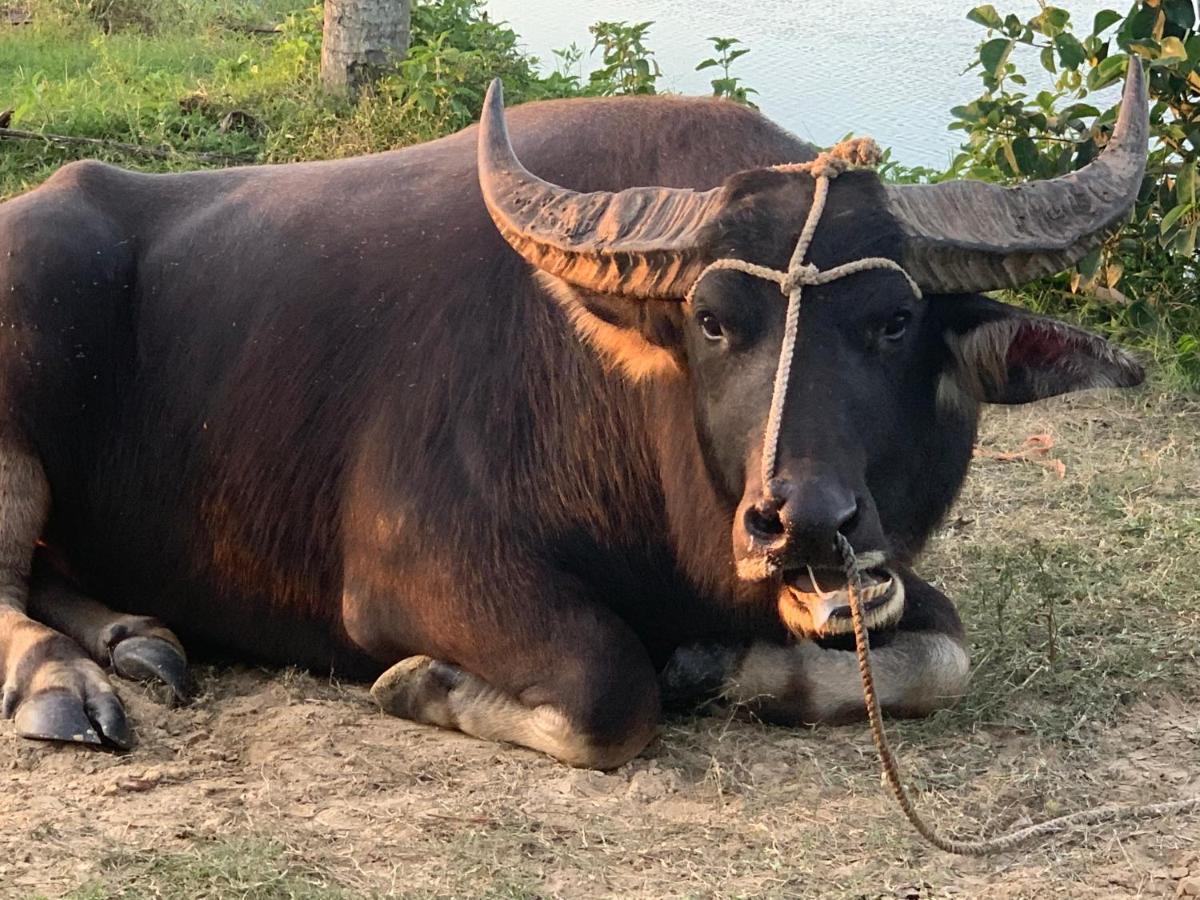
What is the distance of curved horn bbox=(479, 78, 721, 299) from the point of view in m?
3.29

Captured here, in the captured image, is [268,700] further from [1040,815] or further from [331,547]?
[1040,815]

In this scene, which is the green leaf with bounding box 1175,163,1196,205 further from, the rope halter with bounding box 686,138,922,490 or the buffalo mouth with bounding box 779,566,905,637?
the buffalo mouth with bounding box 779,566,905,637

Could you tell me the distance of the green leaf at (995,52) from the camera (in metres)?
5.81

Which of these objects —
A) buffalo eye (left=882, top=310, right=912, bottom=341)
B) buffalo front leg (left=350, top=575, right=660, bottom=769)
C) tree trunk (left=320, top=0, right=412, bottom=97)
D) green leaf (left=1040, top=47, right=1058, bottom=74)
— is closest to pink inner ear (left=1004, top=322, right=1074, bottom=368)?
buffalo eye (left=882, top=310, right=912, bottom=341)

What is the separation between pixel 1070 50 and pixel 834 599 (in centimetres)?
348

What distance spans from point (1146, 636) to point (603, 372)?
61.6 inches

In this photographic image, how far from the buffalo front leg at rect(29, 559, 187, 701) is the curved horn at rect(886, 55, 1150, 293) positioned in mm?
2002

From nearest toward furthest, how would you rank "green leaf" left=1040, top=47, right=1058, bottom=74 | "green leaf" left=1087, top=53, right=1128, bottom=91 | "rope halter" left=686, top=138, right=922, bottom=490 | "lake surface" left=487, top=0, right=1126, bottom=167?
"rope halter" left=686, top=138, right=922, bottom=490 → "green leaf" left=1087, top=53, right=1128, bottom=91 → "green leaf" left=1040, top=47, right=1058, bottom=74 → "lake surface" left=487, top=0, right=1126, bottom=167

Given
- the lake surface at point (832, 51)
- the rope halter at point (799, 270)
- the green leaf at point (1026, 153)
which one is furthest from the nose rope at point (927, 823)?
the lake surface at point (832, 51)

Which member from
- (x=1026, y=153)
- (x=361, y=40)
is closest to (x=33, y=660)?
(x=1026, y=153)

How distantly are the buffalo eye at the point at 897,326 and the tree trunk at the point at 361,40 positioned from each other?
5237 mm

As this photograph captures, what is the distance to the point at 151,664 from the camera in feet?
13.1

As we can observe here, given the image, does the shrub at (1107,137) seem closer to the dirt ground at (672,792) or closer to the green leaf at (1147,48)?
the green leaf at (1147,48)

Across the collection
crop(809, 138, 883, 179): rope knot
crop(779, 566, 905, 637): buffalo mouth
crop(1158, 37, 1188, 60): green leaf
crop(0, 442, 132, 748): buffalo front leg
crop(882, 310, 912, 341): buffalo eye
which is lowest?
crop(0, 442, 132, 748): buffalo front leg
